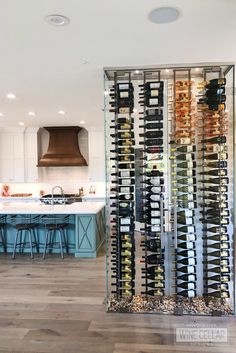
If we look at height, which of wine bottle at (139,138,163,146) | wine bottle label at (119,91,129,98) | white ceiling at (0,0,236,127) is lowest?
wine bottle at (139,138,163,146)

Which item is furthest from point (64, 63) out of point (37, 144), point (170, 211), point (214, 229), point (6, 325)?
point (37, 144)

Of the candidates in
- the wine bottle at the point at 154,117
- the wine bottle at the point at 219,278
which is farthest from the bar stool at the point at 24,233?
the wine bottle at the point at 219,278

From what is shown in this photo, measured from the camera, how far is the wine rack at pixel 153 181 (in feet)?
11.0

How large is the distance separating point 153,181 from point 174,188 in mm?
250

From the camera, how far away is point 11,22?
2.47 m

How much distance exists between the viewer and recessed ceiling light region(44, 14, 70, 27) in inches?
93.7

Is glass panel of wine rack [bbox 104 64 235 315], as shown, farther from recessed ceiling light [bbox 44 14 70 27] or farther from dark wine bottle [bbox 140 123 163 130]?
recessed ceiling light [bbox 44 14 70 27]

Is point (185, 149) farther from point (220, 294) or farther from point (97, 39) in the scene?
point (220, 294)

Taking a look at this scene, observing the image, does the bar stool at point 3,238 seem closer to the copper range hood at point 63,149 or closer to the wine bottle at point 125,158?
the copper range hood at point 63,149

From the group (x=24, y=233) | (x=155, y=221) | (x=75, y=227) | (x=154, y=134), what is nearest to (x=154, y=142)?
(x=154, y=134)

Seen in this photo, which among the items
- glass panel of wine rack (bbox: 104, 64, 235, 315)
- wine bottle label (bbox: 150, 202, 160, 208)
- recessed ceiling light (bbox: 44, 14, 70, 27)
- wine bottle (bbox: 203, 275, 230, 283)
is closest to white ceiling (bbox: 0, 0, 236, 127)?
recessed ceiling light (bbox: 44, 14, 70, 27)

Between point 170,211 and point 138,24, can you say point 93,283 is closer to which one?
point 170,211

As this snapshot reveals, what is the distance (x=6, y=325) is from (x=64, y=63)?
289 centimetres

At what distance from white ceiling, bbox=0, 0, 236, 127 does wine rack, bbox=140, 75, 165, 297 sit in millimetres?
462
